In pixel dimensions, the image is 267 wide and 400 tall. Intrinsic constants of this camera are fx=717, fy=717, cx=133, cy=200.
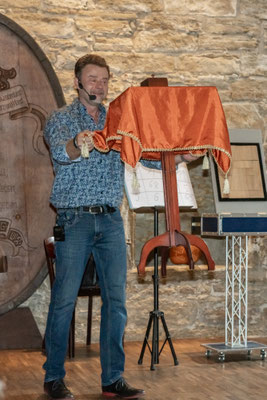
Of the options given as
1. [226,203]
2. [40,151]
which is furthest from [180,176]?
[40,151]

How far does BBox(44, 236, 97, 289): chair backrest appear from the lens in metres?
4.50

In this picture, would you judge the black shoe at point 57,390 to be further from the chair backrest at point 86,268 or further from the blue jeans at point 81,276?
the chair backrest at point 86,268

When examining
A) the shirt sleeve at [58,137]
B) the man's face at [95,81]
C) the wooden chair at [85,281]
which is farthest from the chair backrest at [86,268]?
the man's face at [95,81]

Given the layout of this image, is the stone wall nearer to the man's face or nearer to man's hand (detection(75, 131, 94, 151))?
the man's face

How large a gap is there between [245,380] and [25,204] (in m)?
1.94

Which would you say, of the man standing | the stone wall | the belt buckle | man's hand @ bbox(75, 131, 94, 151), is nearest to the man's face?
the man standing

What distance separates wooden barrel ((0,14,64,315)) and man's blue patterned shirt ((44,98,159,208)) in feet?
5.05

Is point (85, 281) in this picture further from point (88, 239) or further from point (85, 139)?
point (85, 139)

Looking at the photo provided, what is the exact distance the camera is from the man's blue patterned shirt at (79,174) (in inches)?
131

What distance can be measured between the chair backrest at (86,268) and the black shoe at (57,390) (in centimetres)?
116

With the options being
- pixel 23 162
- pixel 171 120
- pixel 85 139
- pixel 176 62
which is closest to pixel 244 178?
pixel 176 62

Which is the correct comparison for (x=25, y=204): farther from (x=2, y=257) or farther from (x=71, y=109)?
(x=71, y=109)

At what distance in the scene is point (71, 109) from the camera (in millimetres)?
3438

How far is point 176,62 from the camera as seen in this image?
17.3ft
